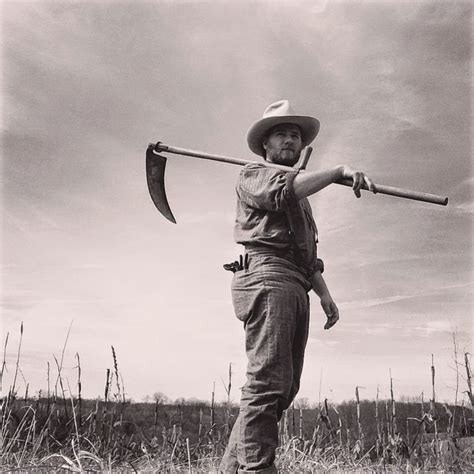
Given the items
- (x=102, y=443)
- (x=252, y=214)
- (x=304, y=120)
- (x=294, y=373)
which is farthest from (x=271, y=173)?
(x=102, y=443)

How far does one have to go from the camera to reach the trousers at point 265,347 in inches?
111

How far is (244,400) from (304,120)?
168cm

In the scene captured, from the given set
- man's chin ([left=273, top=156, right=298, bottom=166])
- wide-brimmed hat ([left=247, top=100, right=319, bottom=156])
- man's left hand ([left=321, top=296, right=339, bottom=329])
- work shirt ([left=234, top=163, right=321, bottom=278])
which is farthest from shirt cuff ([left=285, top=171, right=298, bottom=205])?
man's left hand ([left=321, top=296, right=339, bottom=329])

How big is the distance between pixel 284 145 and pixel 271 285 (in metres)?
0.91

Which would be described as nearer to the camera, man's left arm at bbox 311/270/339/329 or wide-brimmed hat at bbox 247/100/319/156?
wide-brimmed hat at bbox 247/100/319/156

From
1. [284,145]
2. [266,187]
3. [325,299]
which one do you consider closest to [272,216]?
[266,187]

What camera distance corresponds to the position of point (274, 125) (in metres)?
3.47

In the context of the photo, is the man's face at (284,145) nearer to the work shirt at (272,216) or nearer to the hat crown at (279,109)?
the hat crown at (279,109)

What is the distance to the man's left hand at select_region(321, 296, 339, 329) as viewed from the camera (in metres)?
3.64

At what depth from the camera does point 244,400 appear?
2914 mm

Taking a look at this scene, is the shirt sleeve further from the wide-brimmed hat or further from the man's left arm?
the man's left arm

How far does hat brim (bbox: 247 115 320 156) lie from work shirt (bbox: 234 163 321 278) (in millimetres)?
361

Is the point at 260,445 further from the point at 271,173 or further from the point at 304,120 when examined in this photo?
the point at 304,120

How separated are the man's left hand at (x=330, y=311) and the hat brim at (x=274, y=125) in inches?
40.6
